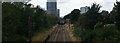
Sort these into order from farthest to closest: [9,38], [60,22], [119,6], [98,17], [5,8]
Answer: [60,22] < [98,17] < [119,6] < [5,8] < [9,38]

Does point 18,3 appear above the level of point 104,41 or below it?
above

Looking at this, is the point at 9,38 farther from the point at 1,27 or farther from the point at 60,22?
the point at 60,22

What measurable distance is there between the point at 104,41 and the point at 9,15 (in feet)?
20.4

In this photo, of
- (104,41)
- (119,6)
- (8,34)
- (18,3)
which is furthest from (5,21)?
(119,6)

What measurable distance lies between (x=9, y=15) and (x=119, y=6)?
10627 millimetres

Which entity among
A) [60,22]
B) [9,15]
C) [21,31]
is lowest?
[60,22]

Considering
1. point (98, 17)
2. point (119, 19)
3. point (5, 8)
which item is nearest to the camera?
point (5, 8)

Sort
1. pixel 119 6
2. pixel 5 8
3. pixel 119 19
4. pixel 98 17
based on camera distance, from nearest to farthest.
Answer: pixel 5 8, pixel 119 19, pixel 119 6, pixel 98 17

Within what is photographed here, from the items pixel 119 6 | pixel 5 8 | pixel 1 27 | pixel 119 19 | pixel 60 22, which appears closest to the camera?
pixel 1 27

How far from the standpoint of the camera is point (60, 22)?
121m

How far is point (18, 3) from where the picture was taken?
29.1 m

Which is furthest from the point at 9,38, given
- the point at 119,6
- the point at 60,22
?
the point at 60,22

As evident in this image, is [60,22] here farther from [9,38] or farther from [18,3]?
[9,38]

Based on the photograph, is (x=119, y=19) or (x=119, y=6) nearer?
(x=119, y=19)
